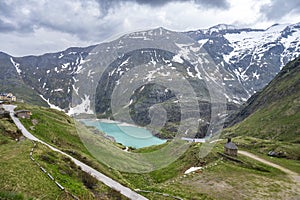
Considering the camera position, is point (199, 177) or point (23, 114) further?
point (23, 114)

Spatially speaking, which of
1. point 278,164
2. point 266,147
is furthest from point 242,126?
point 278,164

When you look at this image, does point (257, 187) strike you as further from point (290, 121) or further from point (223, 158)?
point (290, 121)

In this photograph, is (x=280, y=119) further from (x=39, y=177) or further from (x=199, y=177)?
(x=39, y=177)

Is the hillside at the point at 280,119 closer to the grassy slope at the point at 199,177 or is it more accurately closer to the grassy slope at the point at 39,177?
the grassy slope at the point at 199,177

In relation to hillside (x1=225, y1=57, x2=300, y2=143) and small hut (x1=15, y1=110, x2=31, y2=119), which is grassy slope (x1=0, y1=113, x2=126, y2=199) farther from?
hillside (x1=225, y1=57, x2=300, y2=143)

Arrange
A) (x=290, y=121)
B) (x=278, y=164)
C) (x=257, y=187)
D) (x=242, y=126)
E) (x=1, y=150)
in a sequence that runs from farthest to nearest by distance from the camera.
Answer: (x=242, y=126)
(x=290, y=121)
(x=278, y=164)
(x=257, y=187)
(x=1, y=150)

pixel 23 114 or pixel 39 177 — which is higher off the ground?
pixel 23 114

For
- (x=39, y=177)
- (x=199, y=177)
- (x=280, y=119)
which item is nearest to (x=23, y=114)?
(x=39, y=177)

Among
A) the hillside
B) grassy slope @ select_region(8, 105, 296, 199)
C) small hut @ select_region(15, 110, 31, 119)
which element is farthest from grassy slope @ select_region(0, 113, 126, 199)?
the hillside
